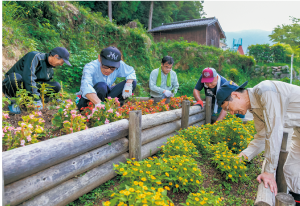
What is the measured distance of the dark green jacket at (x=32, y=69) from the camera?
3.03 meters

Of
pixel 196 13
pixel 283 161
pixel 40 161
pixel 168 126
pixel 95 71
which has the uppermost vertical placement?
pixel 196 13

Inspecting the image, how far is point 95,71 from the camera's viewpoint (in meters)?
3.29

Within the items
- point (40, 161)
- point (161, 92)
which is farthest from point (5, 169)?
point (161, 92)

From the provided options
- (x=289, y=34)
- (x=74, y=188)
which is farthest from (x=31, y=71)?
(x=289, y=34)

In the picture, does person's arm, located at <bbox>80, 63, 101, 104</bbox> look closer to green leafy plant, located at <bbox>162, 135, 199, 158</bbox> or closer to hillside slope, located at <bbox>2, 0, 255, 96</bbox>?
green leafy plant, located at <bbox>162, 135, 199, 158</bbox>

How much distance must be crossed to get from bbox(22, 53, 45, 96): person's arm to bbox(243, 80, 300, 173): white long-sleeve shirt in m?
2.95

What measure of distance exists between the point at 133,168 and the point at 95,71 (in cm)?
201

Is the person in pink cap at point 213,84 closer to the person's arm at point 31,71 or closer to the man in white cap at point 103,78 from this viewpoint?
the man in white cap at point 103,78

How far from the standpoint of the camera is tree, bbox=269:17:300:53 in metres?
29.1

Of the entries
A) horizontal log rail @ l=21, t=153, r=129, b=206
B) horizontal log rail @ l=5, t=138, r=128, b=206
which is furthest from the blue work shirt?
horizontal log rail @ l=21, t=153, r=129, b=206

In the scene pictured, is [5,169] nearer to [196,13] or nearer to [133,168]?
[133,168]

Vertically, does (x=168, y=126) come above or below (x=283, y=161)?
above

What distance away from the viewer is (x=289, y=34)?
29.6 m

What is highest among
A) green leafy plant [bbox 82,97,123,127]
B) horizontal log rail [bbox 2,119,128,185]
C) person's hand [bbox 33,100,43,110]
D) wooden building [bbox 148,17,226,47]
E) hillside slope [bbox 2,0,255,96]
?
wooden building [bbox 148,17,226,47]
